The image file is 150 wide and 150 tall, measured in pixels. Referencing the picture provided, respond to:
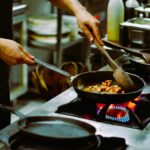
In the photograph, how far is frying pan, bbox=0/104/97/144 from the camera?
49.1 inches

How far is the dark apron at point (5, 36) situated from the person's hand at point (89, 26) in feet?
1.13

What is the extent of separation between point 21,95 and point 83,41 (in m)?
0.90

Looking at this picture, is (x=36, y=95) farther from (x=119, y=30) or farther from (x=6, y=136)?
(x=6, y=136)

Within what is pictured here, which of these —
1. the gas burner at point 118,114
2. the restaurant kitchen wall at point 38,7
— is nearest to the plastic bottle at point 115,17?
the gas burner at point 118,114

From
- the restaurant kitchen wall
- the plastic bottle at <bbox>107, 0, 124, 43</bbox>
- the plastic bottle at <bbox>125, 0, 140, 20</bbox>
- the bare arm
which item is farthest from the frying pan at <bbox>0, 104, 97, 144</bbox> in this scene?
the restaurant kitchen wall

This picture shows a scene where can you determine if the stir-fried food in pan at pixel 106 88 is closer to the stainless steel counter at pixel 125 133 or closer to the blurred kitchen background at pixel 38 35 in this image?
the stainless steel counter at pixel 125 133

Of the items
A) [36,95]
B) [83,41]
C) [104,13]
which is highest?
[104,13]

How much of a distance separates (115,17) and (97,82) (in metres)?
0.73

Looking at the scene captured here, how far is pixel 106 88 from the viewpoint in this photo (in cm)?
176

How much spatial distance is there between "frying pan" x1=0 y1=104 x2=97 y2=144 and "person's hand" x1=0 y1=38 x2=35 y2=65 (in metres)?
0.24

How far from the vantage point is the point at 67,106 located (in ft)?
5.52

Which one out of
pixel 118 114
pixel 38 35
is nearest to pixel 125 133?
pixel 118 114

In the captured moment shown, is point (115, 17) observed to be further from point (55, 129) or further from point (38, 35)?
point (38, 35)

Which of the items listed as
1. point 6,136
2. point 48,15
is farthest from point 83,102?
point 48,15
